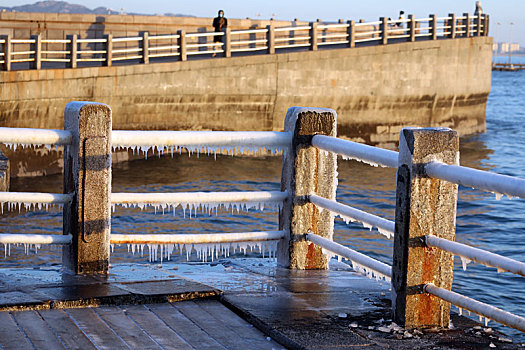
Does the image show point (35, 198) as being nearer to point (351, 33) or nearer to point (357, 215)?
point (357, 215)

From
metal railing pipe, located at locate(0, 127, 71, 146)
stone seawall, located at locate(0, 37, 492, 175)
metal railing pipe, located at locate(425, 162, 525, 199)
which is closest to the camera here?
metal railing pipe, located at locate(425, 162, 525, 199)

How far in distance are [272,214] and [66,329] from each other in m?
15.3

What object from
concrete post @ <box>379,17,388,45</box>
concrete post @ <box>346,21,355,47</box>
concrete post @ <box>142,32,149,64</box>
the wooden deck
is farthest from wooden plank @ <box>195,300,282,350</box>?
concrete post @ <box>379,17,388,45</box>

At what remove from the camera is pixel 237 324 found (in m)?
4.43

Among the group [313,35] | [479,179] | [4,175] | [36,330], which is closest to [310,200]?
[479,179]

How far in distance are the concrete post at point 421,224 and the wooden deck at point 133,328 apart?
0.81 metres

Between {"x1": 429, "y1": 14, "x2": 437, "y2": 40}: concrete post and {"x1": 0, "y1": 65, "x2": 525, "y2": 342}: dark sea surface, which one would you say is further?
{"x1": 429, "y1": 14, "x2": 437, "y2": 40}: concrete post

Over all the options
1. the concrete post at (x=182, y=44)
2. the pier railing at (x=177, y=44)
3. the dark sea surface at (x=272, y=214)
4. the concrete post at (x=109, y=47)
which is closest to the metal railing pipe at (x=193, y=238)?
the dark sea surface at (x=272, y=214)

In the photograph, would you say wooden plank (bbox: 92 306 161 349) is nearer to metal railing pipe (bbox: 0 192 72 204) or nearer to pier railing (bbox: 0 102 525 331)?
pier railing (bbox: 0 102 525 331)

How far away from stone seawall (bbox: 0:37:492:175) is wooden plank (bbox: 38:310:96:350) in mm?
18683

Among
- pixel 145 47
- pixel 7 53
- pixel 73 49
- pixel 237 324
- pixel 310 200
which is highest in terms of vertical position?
pixel 145 47

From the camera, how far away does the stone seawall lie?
23.7m

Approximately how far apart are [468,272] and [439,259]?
10.3m

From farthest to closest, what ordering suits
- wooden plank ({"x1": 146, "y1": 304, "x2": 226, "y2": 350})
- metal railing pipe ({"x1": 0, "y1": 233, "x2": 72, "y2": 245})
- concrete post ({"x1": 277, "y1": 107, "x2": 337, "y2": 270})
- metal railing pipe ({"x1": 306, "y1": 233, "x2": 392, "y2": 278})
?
concrete post ({"x1": 277, "y1": 107, "x2": 337, "y2": 270})
metal railing pipe ({"x1": 0, "y1": 233, "x2": 72, "y2": 245})
metal railing pipe ({"x1": 306, "y1": 233, "x2": 392, "y2": 278})
wooden plank ({"x1": 146, "y1": 304, "x2": 226, "y2": 350})
